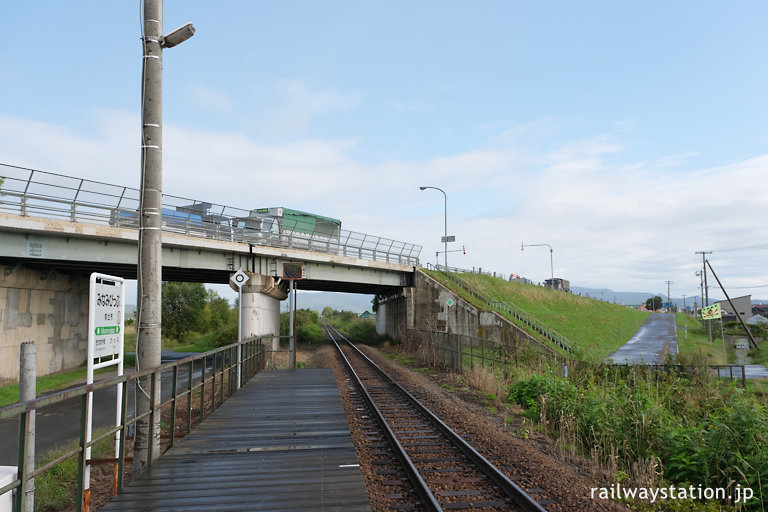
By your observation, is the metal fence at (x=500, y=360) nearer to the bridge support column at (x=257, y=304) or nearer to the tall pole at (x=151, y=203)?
the bridge support column at (x=257, y=304)

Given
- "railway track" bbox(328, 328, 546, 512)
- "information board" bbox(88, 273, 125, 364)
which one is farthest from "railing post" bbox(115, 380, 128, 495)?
"railway track" bbox(328, 328, 546, 512)

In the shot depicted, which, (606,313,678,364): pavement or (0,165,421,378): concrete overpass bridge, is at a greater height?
(0,165,421,378): concrete overpass bridge

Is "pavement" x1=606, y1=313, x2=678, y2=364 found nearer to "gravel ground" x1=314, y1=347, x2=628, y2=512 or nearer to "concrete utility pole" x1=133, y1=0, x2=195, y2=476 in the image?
"gravel ground" x1=314, y1=347, x2=628, y2=512

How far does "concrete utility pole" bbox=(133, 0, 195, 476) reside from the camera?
6949mm

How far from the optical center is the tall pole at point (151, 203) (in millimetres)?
6949

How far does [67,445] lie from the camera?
1120cm

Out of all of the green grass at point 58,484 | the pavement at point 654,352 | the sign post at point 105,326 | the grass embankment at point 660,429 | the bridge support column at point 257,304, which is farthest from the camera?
the bridge support column at point 257,304

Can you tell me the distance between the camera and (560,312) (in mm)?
46438

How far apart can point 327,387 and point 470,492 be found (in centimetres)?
853

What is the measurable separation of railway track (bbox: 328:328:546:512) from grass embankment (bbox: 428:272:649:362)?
80.1 feet

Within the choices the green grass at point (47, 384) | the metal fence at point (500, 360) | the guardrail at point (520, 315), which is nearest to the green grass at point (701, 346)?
the metal fence at point (500, 360)

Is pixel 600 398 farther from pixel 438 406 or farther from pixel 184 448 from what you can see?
pixel 184 448

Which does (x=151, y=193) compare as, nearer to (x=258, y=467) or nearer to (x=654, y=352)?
(x=258, y=467)

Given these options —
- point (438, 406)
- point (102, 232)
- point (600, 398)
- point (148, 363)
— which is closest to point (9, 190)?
point (102, 232)
